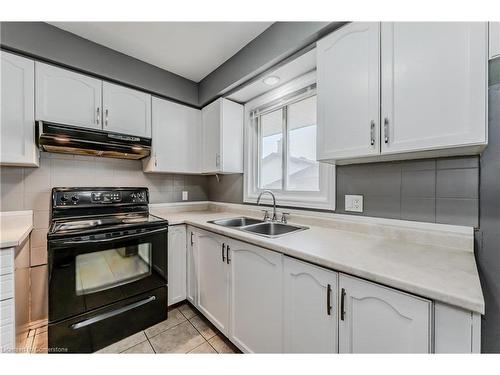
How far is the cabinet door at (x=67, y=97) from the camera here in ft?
5.14

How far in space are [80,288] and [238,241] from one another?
111 cm

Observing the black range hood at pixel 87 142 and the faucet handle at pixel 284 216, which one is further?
the faucet handle at pixel 284 216

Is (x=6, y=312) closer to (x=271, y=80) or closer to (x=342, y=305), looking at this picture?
(x=342, y=305)

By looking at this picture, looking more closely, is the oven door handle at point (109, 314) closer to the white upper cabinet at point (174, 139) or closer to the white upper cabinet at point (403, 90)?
the white upper cabinet at point (174, 139)

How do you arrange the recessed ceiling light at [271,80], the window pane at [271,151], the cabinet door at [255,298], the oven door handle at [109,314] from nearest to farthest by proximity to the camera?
1. the cabinet door at [255,298]
2. the oven door handle at [109,314]
3. the recessed ceiling light at [271,80]
4. the window pane at [271,151]

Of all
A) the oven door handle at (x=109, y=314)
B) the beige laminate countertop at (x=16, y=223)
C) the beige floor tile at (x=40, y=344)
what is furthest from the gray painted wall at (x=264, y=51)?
the beige floor tile at (x=40, y=344)

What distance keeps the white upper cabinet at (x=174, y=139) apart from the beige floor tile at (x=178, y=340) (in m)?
1.44

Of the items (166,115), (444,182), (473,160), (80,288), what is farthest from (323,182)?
(80,288)

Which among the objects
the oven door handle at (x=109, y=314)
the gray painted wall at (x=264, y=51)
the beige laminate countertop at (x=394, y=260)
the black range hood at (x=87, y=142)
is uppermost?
the gray painted wall at (x=264, y=51)

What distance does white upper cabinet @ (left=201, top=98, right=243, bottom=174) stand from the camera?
220 cm

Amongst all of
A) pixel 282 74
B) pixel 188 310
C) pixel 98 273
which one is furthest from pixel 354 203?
pixel 98 273

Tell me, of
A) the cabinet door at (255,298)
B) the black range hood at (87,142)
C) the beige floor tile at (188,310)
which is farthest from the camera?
the beige floor tile at (188,310)

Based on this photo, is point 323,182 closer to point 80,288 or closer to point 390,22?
point 390,22

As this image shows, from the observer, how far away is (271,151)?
225 cm
